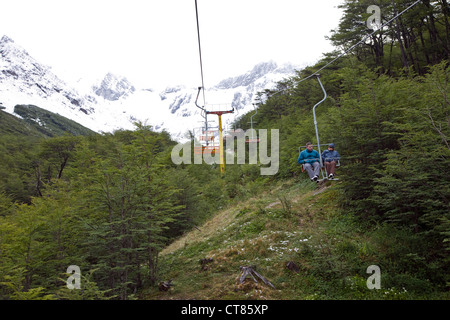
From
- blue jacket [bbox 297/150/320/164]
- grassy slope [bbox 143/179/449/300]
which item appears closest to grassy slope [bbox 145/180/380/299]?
grassy slope [bbox 143/179/449/300]

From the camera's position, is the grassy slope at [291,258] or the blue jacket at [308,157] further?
the blue jacket at [308,157]

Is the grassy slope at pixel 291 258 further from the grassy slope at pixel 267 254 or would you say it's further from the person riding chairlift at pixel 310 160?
the person riding chairlift at pixel 310 160

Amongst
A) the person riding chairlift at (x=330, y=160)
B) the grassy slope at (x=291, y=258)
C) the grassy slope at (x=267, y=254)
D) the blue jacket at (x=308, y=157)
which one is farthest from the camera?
the blue jacket at (x=308, y=157)

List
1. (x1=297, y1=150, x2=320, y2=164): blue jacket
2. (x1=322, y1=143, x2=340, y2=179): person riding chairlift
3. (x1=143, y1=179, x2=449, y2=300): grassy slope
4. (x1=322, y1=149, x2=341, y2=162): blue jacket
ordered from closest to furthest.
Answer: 1. (x1=143, y1=179, x2=449, y2=300): grassy slope
2. (x1=322, y1=149, x2=341, y2=162): blue jacket
3. (x1=322, y1=143, x2=340, y2=179): person riding chairlift
4. (x1=297, y1=150, x2=320, y2=164): blue jacket

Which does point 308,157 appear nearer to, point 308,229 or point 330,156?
point 330,156

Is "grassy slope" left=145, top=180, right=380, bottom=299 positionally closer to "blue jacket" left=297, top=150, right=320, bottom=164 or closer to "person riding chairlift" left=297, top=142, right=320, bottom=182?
"person riding chairlift" left=297, top=142, right=320, bottom=182

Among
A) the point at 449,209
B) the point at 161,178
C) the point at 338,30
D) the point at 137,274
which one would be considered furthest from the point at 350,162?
the point at 338,30

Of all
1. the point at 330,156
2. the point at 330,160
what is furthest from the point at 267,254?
the point at 330,156

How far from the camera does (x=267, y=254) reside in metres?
7.43

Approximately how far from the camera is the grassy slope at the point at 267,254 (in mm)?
Answer: 5984

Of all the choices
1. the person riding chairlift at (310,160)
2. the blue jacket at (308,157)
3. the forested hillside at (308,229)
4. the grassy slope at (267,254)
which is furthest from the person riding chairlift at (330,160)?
the grassy slope at (267,254)

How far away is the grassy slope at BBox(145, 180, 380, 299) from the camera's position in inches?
236

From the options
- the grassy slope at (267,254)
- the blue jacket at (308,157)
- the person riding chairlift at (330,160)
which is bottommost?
the grassy slope at (267,254)

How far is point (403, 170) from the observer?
6.00 metres
